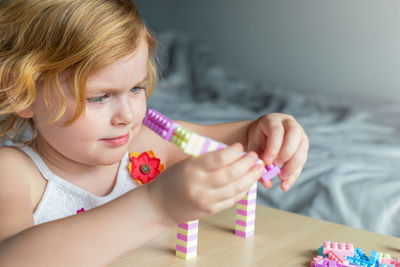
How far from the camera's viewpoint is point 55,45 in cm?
74

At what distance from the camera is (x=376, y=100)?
8.16ft

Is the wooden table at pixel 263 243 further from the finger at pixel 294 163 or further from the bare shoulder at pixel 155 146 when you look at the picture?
the bare shoulder at pixel 155 146

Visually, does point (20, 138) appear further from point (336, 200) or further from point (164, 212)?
point (336, 200)

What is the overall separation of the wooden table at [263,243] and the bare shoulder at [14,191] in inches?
6.0

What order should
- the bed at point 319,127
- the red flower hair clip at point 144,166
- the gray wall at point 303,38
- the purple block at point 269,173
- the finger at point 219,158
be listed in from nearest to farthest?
→ the finger at point 219,158, the purple block at point 269,173, the red flower hair clip at point 144,166, the bed at point 319,127, the gray wall at point 303,38

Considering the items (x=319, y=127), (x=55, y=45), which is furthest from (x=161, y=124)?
(x=319, y=127)

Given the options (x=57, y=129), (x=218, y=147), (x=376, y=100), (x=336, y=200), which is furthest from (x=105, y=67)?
(x=376, y=100)

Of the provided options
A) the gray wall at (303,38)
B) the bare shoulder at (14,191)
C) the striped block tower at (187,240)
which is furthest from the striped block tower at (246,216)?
the gray wall at (303,38)

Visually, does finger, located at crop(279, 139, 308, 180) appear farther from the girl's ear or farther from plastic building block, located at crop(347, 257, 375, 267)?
the girl's ear

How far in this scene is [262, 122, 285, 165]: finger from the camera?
749 mm

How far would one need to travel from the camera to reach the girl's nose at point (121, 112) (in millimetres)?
746

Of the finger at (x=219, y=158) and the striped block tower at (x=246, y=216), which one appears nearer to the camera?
the finger at (x=219, y=158)

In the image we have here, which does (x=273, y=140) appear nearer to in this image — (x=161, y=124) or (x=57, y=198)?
(x=161, y=124)

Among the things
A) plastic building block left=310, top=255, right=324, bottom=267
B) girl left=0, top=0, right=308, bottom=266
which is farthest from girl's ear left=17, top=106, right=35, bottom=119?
plastic building block left=310, top=255, right=324, bottom=267
